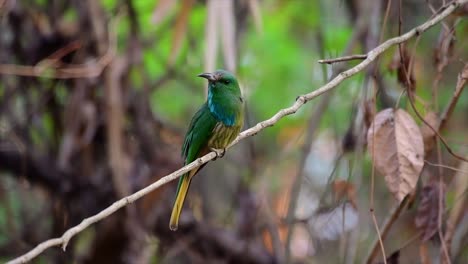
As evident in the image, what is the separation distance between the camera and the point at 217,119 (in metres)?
3.52

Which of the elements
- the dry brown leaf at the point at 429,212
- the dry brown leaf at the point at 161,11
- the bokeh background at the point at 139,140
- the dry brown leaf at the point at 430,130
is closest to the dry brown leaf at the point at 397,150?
the dry brown leaf at the point at 430,130

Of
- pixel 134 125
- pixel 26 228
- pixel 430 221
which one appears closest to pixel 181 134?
pixel 134 125

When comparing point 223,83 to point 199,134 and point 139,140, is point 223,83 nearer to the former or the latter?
point 199,134

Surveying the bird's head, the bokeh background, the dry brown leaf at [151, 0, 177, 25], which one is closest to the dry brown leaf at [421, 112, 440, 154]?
the bokeh background

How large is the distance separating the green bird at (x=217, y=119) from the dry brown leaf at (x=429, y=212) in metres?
0.94

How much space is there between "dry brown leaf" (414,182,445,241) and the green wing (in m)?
1.04

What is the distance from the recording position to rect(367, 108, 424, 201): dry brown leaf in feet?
8.68

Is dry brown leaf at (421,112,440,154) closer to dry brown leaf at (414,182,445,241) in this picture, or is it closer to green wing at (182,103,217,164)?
dry brown leaf at (414,182,445,241)

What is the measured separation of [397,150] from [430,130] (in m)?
0.37

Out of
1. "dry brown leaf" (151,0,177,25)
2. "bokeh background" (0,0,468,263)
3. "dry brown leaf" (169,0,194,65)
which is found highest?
"dry brown leaf" (151,0,177,25)

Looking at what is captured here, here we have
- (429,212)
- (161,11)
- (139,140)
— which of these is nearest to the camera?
(429,212)

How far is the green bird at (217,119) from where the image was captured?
3506mm

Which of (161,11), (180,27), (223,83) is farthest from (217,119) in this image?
(180,27)

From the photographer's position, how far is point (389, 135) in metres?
2.73
